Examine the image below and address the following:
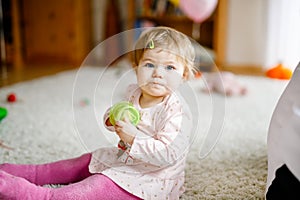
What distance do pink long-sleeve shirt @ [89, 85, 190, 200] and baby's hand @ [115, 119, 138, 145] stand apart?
12mm

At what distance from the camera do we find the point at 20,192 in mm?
771

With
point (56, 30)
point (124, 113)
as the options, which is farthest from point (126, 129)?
point (56, 30)

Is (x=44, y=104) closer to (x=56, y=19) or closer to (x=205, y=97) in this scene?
(x=205, y=97)

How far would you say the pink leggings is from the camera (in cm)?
77

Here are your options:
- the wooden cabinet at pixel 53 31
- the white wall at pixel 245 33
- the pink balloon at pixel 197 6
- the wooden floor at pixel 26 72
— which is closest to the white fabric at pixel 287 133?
the pink balloon at pixel 197 6

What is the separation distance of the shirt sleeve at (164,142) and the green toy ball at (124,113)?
34mm

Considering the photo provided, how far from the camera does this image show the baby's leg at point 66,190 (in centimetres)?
76

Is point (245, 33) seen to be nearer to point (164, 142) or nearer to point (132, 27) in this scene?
point (132, 27)

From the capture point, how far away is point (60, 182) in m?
0.98

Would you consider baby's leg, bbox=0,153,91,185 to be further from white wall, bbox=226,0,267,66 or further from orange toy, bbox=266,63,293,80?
white wall, bbox=226,0,267,66

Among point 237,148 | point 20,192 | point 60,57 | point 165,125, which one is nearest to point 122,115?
point 165,125

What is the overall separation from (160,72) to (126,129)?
145mm

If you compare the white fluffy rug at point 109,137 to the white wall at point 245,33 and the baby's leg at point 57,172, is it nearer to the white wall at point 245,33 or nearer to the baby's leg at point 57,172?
the baby's leg at point 57,172

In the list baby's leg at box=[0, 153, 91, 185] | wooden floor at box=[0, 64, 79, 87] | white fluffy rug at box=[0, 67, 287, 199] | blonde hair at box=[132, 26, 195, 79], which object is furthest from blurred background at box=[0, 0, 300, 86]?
blonde hair at box=[132, 26, 195, 79]
